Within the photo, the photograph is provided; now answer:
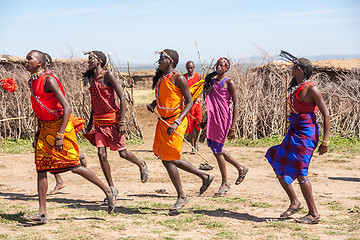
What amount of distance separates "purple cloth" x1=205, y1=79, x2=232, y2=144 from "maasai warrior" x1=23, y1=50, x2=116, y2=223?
1.99 metres

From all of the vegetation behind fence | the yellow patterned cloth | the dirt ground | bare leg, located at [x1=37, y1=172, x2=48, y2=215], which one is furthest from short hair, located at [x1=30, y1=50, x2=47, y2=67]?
the vegetation behind fence

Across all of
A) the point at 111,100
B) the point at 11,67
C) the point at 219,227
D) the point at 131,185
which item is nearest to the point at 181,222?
the point at 219,227

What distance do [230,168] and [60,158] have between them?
13.1 feet

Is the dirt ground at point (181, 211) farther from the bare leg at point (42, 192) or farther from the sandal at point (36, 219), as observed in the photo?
the bare leg at point (42, 192)

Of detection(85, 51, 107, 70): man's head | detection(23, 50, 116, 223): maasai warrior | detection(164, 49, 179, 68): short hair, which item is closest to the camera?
detection(23, 50, 116, 223): maasai warrior

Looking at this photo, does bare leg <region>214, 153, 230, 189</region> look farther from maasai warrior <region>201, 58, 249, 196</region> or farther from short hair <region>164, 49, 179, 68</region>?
short hair <region>164, 49, 179, 68</region>

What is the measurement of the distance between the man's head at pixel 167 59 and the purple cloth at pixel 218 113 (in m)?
1.17

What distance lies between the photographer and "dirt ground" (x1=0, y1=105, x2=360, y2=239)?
430 cm

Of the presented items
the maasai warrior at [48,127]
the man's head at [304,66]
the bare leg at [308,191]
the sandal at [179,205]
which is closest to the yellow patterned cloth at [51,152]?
the maasai warrior at [48,127]

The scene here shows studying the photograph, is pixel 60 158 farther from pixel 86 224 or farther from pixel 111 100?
pixel 111 100

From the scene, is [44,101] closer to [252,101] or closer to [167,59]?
[167,59]

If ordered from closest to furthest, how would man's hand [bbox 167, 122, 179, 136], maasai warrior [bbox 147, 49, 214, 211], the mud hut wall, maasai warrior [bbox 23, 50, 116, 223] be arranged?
maasai warrior [bbox 23, 50, 116, 223], man's hand [bbox 167, 122, 179, 136], maasai warrior [bbox 147, 49, 214, 211], the mud hut wall

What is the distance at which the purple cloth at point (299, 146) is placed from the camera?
449cm

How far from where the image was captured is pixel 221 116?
19.9 ft
